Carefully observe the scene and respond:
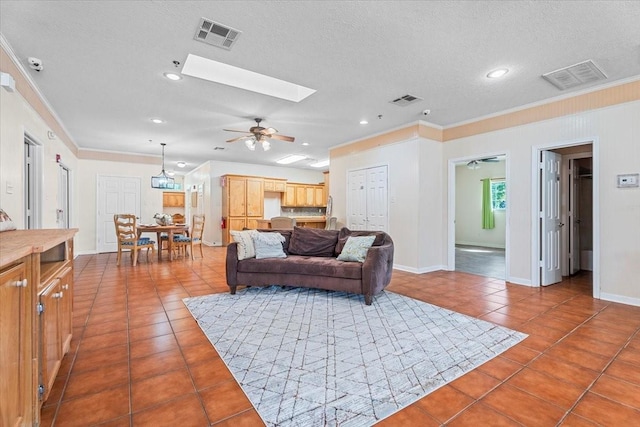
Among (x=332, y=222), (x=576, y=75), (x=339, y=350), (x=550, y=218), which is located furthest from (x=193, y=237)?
(x=576, y=75)

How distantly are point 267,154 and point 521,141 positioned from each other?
5.72 meters

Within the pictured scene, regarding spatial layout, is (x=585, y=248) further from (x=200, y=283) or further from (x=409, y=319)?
(x=200, y=283)

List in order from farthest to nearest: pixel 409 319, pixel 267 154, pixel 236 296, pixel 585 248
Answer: pixel 267 154 → pixel 585 248 → pixel 236 296 → pixel 409 319

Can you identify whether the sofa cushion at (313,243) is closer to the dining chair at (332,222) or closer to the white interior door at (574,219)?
the dining chair at (332,222)

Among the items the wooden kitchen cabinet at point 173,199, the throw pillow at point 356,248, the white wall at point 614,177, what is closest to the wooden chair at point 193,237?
the throw pillow at point 356,248

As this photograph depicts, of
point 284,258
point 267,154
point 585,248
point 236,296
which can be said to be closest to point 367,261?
point 284,258

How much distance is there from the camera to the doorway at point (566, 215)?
4136 mm

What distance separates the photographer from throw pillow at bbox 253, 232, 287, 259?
4.02m

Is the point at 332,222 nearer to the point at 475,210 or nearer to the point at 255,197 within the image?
the point at 255,197

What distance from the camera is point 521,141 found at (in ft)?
14.6

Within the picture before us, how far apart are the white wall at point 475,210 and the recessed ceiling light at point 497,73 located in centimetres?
536

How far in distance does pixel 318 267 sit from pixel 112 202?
6.56m

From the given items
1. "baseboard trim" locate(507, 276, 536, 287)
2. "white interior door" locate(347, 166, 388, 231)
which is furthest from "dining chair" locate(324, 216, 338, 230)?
"baseboard trim" locate(507, 276, 536, 287)

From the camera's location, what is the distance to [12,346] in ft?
3.96
